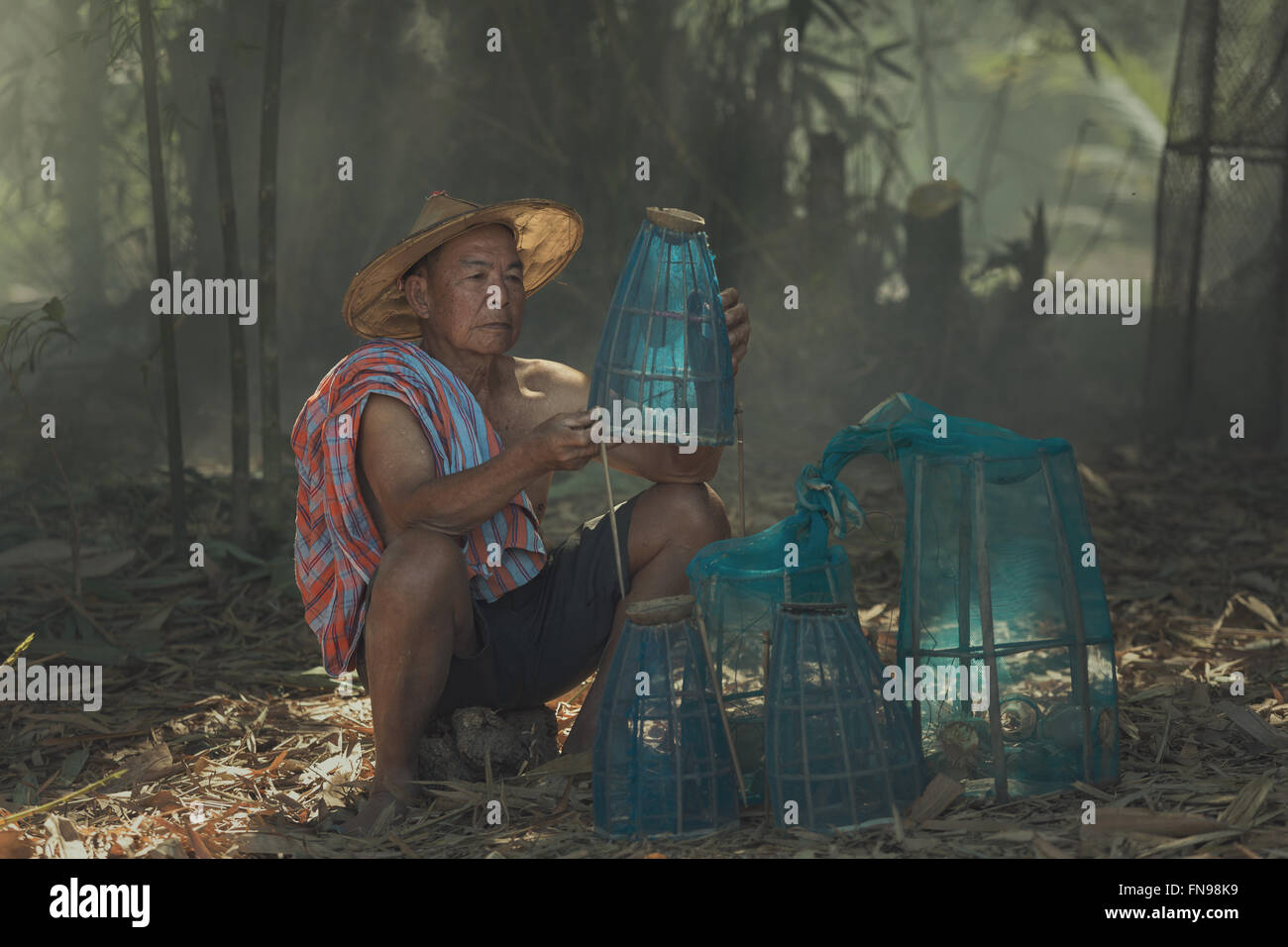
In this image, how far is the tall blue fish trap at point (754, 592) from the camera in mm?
2512

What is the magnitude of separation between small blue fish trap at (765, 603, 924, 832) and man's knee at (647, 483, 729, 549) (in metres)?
0.53

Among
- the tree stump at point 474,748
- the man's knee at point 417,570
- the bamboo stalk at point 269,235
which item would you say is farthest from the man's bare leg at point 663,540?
the bamboo stalk at point 269,235

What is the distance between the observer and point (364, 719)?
11.2ft

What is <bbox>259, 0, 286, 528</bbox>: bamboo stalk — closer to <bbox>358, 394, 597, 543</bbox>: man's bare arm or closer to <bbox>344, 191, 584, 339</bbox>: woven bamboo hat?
<bbox>344, 191, 584, 339</bbox>: woven bamboo hat

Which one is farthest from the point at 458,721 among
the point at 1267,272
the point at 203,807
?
the point at 1267,272

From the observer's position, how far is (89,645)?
3.81m

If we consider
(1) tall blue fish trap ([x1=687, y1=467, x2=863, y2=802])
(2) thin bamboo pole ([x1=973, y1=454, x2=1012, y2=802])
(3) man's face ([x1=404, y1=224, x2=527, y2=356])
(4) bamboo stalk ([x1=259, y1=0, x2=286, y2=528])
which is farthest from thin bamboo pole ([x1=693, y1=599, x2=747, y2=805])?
(4) bamboo stalk ([x1=259, y1=0, x2=286, y2=528])

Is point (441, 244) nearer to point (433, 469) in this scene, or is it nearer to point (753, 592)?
point (433, 469)

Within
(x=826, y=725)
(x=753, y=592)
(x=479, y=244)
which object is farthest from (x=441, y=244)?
(x=826, y=725)

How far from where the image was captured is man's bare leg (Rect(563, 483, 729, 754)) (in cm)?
280

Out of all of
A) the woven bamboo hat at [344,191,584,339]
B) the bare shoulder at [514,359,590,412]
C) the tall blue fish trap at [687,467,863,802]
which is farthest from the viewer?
the bare shoulder at [514,359,590,412]

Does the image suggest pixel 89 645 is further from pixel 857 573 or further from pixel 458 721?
pixel 857 573
